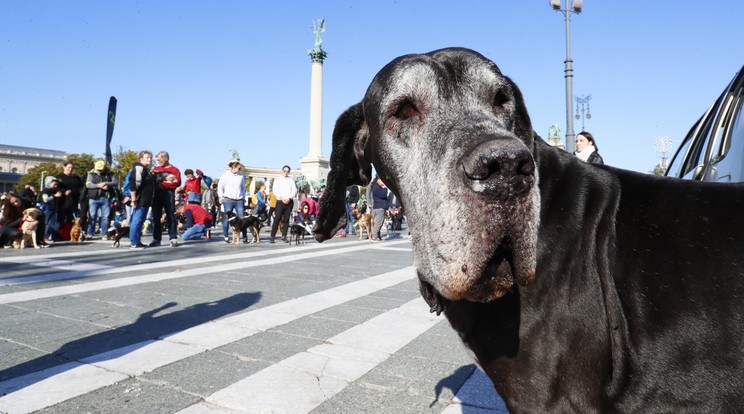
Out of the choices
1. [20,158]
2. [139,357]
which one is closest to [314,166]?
[139,357]

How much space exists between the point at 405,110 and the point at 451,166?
56 cm

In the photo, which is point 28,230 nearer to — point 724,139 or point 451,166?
point 451,166

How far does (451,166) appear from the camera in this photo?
150cm

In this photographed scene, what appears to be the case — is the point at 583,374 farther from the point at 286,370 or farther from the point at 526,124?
the point at 286,370

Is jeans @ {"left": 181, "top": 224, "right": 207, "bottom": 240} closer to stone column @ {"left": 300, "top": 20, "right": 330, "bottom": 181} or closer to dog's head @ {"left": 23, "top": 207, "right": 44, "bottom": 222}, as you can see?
dog's head @ {"left": 23, "top": 207, "right": 44, "bottom": 222}

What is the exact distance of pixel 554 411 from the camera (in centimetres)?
151

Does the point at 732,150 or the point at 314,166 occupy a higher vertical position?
the point at 314,166

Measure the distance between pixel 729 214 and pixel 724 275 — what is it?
0.21 meters

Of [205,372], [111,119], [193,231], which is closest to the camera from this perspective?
[205,372]

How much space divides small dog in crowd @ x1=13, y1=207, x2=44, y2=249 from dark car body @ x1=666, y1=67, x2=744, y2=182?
1146 centimetres

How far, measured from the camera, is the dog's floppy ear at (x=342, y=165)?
2.32 meters

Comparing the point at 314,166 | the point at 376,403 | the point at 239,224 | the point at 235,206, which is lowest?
the point at 376,403

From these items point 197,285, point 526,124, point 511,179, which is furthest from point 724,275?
point 197,285

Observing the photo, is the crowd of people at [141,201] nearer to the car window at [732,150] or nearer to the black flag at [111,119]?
the black flag at [111,119]
